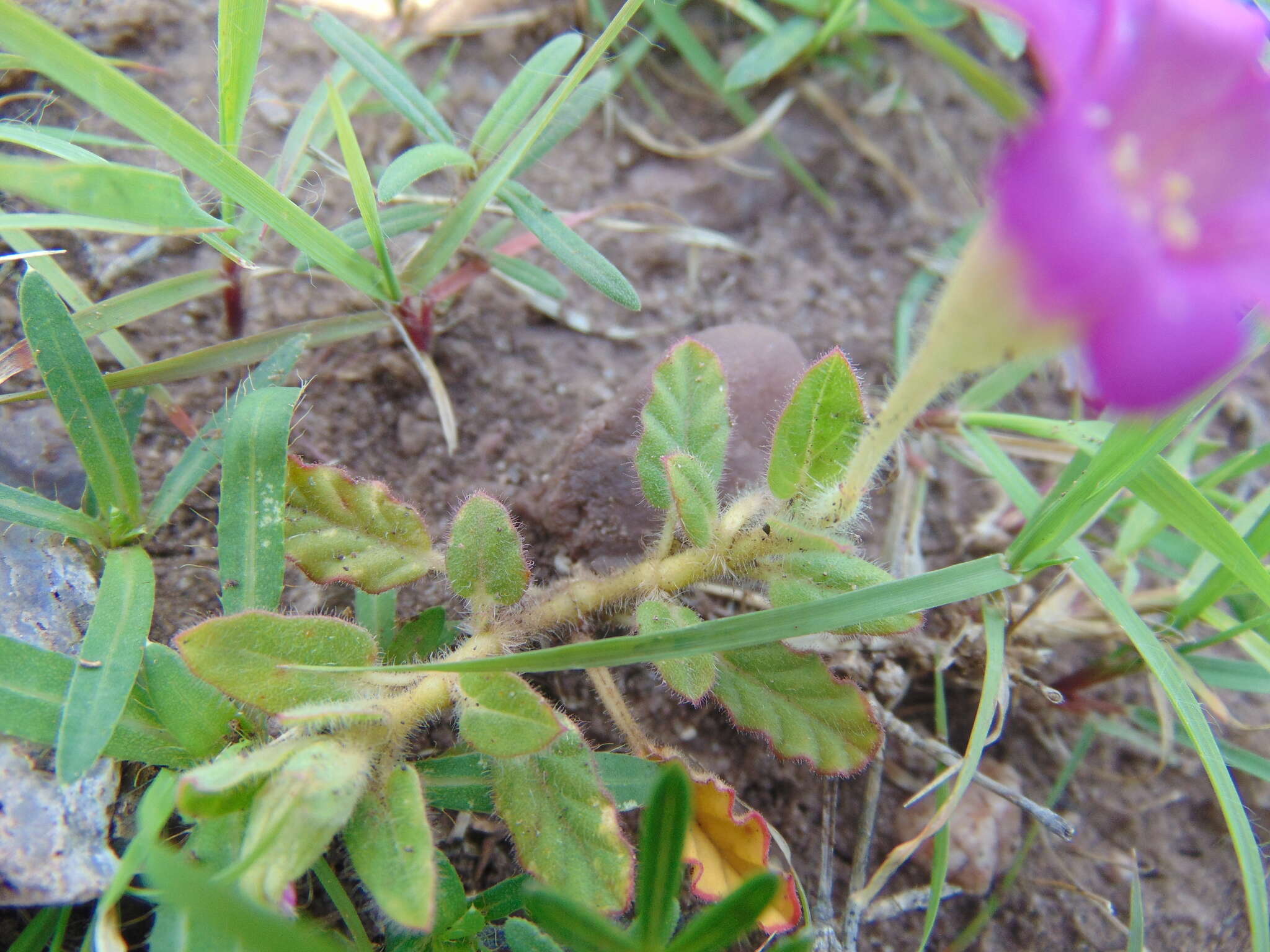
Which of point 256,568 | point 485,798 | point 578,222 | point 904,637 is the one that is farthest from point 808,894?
point 578,222

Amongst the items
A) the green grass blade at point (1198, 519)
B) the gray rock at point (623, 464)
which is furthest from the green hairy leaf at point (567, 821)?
the green grass blade at point (1198, 519)

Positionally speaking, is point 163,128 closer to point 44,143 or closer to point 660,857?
point 44,143

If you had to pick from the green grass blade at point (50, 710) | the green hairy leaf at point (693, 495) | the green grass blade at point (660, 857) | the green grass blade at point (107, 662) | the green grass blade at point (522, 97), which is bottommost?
the green grass blade at point (50, 710)

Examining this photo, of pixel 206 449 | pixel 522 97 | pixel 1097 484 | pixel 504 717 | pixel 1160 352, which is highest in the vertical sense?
pixel 1160 352

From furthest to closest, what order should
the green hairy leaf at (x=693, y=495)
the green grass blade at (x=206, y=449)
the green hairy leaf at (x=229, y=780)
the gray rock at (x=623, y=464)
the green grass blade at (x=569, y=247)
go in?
the gray rock at (x=623, y=464)
the green grass blade at (x=569, y=247)
the green grass blade at (x=206, y=449)
the green hairy leaf at (x=693, y=495)
the green hairy leaf at (x=229, y=780)

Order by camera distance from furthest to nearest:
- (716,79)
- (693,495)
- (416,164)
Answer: (716,79) → (416,164) → (693,495)

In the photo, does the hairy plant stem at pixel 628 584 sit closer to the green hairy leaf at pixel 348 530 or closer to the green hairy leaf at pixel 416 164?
the green hairy leaf at pixel 348 530


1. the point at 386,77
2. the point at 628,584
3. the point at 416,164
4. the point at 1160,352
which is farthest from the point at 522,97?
the point at 1160,352
